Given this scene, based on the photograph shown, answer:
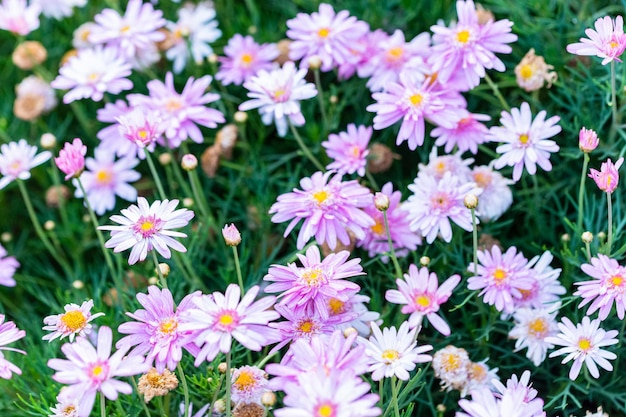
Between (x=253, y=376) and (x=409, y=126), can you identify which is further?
(x=409, y=126)

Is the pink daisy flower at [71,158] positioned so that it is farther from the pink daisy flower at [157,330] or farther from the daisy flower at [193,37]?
the daisy flower at [193,37]

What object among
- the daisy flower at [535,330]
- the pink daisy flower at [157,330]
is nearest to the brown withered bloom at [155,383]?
the pink daisy flower at [157,330]

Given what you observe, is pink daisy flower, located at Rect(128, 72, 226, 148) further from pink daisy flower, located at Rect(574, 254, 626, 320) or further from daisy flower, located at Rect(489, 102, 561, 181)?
pink daisy flower, located at Rect(574, 254, 626, 320)

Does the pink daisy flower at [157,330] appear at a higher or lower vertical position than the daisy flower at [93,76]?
lower

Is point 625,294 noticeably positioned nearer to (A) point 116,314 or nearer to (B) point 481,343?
Answer: (B) point 481,343

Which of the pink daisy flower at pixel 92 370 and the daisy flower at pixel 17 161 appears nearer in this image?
the pink daisy flower at pixel 92 370

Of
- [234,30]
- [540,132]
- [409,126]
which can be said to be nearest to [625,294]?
[540,132]

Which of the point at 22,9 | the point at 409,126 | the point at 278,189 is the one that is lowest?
the point at 278,189
